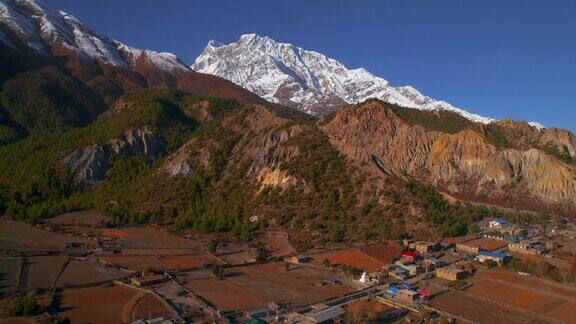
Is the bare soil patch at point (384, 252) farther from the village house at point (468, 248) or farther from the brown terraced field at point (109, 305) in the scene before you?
the brown terraced field at point (109, 305)

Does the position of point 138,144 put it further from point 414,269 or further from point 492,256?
point 492,256

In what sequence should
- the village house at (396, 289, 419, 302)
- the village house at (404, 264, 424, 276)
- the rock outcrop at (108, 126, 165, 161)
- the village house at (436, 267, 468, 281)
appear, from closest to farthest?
1. the village house at (396, 289, 419, 302)
2. the village house at (436, 267, 468, 281)
3. the village house at (404, 264, 424, 276)
4. the rock outcrop at (108, 126, 165, 161)

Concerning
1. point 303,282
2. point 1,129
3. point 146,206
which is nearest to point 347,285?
point 303,282

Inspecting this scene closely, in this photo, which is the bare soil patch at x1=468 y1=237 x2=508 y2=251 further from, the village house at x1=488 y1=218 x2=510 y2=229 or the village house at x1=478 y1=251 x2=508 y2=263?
the village house at x1=488 y1=218 x2=510 y2=229

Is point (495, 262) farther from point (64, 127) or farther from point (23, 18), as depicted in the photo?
point (23, 18)

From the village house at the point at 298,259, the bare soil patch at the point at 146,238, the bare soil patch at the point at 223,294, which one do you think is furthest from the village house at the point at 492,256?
the bare soil patch at the point at 146,238

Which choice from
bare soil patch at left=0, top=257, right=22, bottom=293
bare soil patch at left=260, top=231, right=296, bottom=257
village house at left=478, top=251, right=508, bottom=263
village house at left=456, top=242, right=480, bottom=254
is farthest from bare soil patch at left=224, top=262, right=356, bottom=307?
village house at left=456, top=242, right=480, bottom=254
